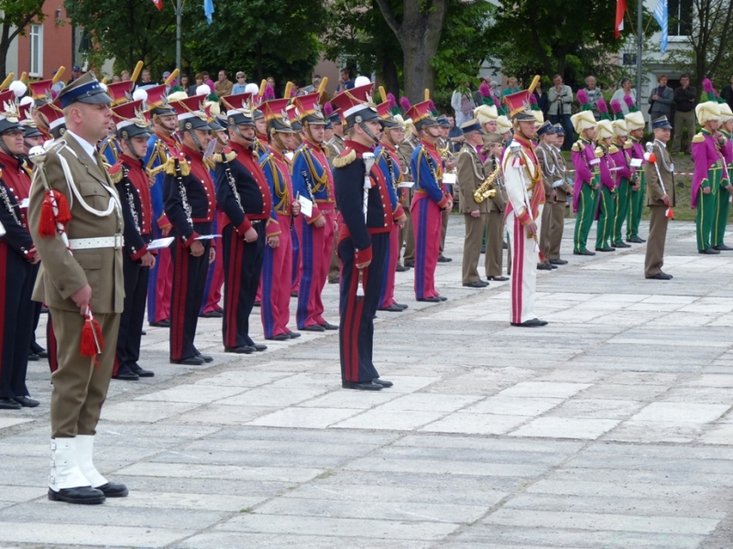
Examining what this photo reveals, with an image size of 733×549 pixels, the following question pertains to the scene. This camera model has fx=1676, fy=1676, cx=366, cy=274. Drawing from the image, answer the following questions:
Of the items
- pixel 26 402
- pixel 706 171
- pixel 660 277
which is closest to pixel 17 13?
pixel 706 171

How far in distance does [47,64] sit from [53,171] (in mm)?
54110

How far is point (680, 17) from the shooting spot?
47.3 metres

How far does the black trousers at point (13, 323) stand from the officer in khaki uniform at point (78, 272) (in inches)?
104

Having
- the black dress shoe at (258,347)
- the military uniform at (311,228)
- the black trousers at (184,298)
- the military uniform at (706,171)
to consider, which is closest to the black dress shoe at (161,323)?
the military uniform at (311,228)

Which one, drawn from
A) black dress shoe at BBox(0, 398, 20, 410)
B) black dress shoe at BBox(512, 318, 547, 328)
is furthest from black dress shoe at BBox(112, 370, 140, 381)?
black dress shoe at BBox(512, 318, 547, 328)

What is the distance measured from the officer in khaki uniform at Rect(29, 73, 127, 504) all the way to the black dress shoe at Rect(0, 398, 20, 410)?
8.35ft

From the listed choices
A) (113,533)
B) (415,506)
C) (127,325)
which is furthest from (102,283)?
(127,325)

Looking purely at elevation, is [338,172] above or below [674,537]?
above

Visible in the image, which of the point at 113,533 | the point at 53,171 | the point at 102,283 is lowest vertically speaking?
the point at 113,533

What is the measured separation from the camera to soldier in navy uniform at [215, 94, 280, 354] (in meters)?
A: 13.2

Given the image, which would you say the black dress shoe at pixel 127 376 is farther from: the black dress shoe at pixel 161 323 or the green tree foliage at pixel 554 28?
the green tree foliage at pixel 554 28

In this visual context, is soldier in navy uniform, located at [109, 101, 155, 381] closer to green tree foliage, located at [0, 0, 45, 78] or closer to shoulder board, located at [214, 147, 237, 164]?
shoulder board, located at [214, 147, 237, 164]

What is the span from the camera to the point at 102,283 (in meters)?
8.17

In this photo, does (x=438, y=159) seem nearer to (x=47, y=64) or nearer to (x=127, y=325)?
(x=127, y=325)
